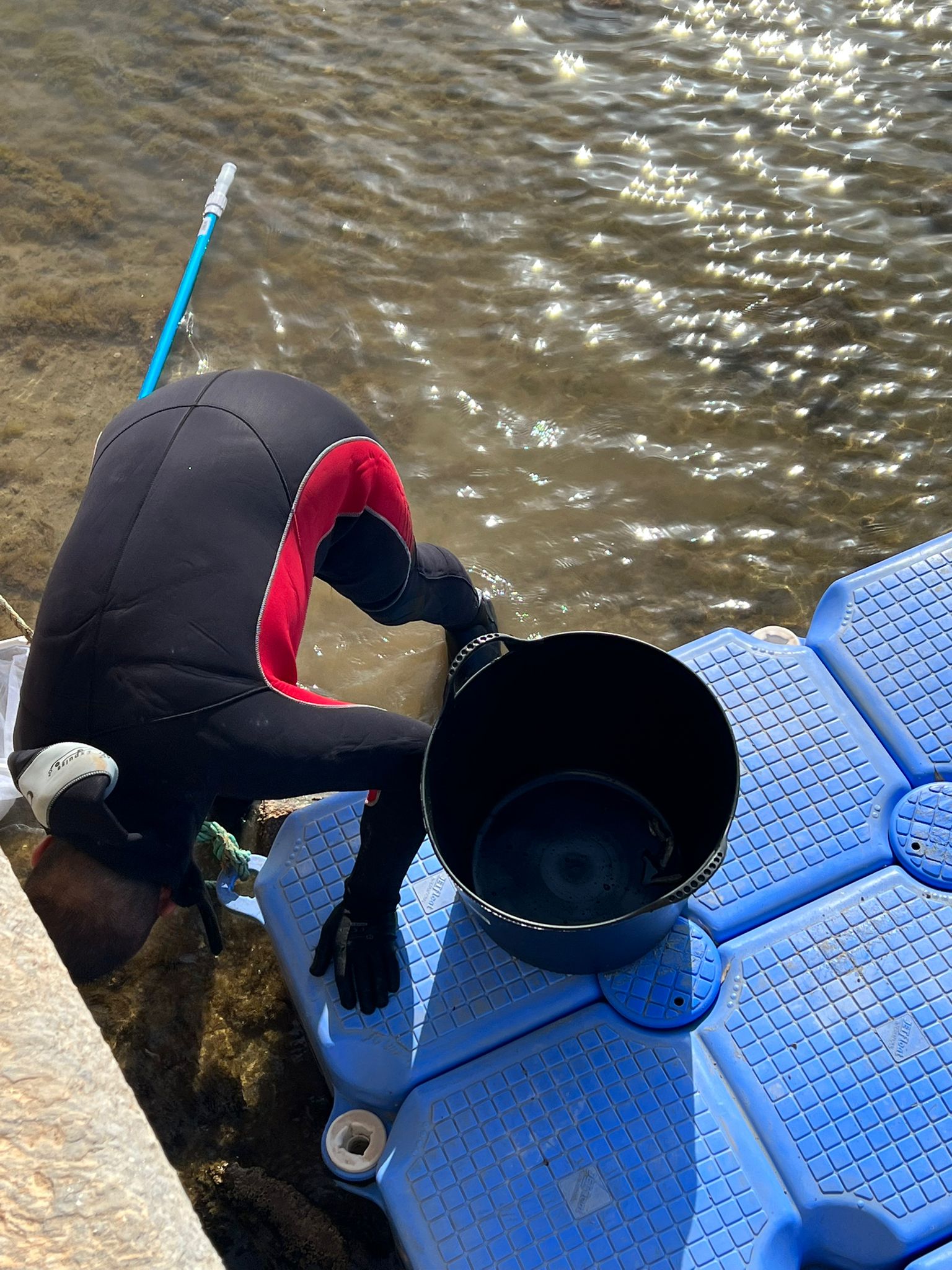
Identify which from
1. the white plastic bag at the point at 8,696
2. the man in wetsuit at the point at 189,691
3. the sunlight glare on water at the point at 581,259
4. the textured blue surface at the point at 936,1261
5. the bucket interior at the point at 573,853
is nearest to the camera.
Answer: the man in wetsuit at the point at 189,691

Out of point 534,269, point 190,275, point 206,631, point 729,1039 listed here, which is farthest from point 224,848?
point 534,269

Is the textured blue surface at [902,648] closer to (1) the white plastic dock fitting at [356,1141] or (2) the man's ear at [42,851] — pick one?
(1) the white plastic dock fitting at [356,1141]

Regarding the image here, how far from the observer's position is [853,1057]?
5.89ft

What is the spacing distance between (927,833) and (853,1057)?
48 centimetres

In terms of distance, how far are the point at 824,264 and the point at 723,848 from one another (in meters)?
2.82

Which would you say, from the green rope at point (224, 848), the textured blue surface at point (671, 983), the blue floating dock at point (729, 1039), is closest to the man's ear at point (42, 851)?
the green rope at point (224, 848)

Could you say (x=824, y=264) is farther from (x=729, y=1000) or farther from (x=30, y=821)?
(x=30, y=821)

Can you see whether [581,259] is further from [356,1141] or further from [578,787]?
[356,1141]

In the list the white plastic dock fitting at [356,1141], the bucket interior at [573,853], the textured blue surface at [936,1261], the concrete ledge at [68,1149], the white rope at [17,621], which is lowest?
the white plastic dock fitting at [356,1141]

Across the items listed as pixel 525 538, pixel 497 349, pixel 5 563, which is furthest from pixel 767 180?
pixel 5 563

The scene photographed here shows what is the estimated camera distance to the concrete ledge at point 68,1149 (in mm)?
1048

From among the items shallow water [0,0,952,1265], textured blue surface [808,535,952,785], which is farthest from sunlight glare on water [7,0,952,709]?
textured blue surface [808,535,952,785]

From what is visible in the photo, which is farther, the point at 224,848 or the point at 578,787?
the point at 578,787

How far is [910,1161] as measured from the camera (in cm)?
170
